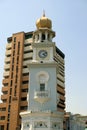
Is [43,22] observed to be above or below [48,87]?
above

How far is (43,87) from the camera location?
29672 mm

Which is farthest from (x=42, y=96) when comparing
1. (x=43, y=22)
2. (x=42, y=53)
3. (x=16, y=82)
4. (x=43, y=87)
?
(x=16, y=82)

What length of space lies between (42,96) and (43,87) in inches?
51.1

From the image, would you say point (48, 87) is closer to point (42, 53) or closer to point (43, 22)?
point (42, 53)

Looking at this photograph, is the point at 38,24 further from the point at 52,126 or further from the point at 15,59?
the point at 15,59

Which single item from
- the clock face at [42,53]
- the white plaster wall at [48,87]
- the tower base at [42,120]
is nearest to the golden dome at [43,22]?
the clock face at [42,53]

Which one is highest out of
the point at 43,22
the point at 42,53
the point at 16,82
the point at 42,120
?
the point at 16,82

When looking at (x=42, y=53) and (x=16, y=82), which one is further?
(x=16, y=82)

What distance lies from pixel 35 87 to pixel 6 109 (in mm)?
48132

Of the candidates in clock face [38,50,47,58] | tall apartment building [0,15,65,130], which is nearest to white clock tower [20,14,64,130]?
clock face [38,50,47,58]

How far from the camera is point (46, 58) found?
102 ft

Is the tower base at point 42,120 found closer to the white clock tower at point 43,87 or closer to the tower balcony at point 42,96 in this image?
the white clock tower at point 43,87

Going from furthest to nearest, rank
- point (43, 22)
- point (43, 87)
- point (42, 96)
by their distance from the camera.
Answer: point (43, 22)
point (43, 87)
point (42, 96)

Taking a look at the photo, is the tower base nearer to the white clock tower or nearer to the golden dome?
the white clock tower
